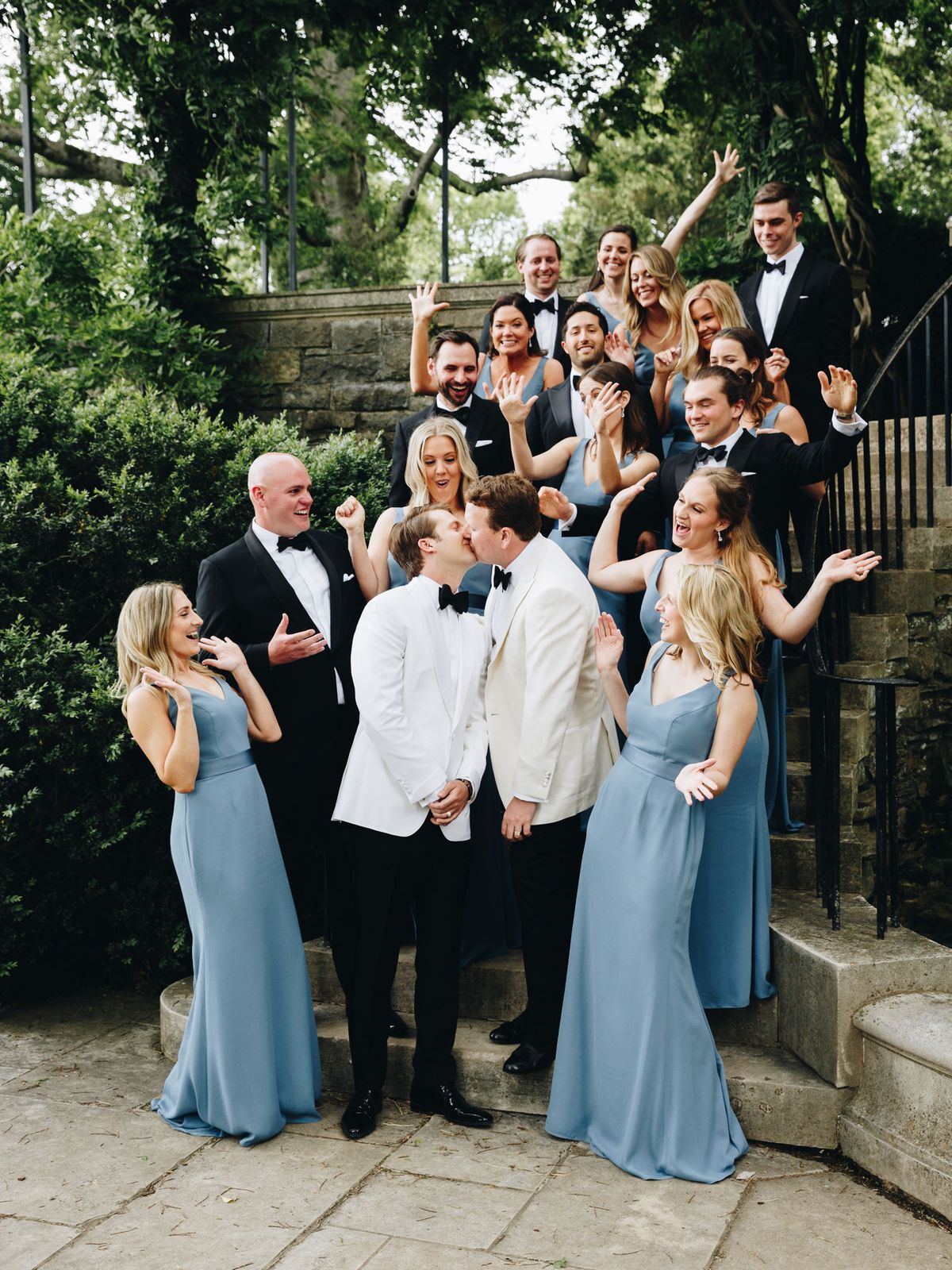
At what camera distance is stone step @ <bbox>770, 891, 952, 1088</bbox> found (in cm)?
371

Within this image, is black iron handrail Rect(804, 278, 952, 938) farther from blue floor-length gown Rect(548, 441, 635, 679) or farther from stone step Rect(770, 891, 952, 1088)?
blue floor-length gown Rect(548, 441, 635, 679)

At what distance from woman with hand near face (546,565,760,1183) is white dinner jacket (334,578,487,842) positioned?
559mm

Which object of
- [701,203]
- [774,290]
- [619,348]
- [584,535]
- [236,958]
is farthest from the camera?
[701,203]

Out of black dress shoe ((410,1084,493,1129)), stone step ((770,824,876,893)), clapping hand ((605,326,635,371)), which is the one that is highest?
clapping hand ((605,326,635,371))

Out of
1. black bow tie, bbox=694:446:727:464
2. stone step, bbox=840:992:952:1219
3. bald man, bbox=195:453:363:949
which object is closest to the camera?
stone step, bbox=840:992:952:1219

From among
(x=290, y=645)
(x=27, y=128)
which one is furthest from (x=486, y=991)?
(x=27, y=128)

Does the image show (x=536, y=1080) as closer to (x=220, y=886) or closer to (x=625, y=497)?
(x=220, y=886)

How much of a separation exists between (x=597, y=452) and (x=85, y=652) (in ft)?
7.81

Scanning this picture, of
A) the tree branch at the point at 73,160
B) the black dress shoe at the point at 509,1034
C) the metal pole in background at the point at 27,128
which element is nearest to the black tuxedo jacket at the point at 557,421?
the black dress shoe at the point at 509,1034

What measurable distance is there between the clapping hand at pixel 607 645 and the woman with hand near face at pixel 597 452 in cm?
71

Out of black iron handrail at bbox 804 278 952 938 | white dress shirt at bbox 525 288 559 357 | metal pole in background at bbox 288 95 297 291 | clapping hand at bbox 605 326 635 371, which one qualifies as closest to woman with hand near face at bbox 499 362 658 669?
clapping hand at bbox 605 326 635 371

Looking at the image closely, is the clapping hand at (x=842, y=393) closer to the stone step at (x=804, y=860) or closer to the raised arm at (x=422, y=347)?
the stone step at (x=804, y=860)

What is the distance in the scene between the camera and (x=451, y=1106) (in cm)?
398

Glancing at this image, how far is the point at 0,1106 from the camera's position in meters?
4.18
